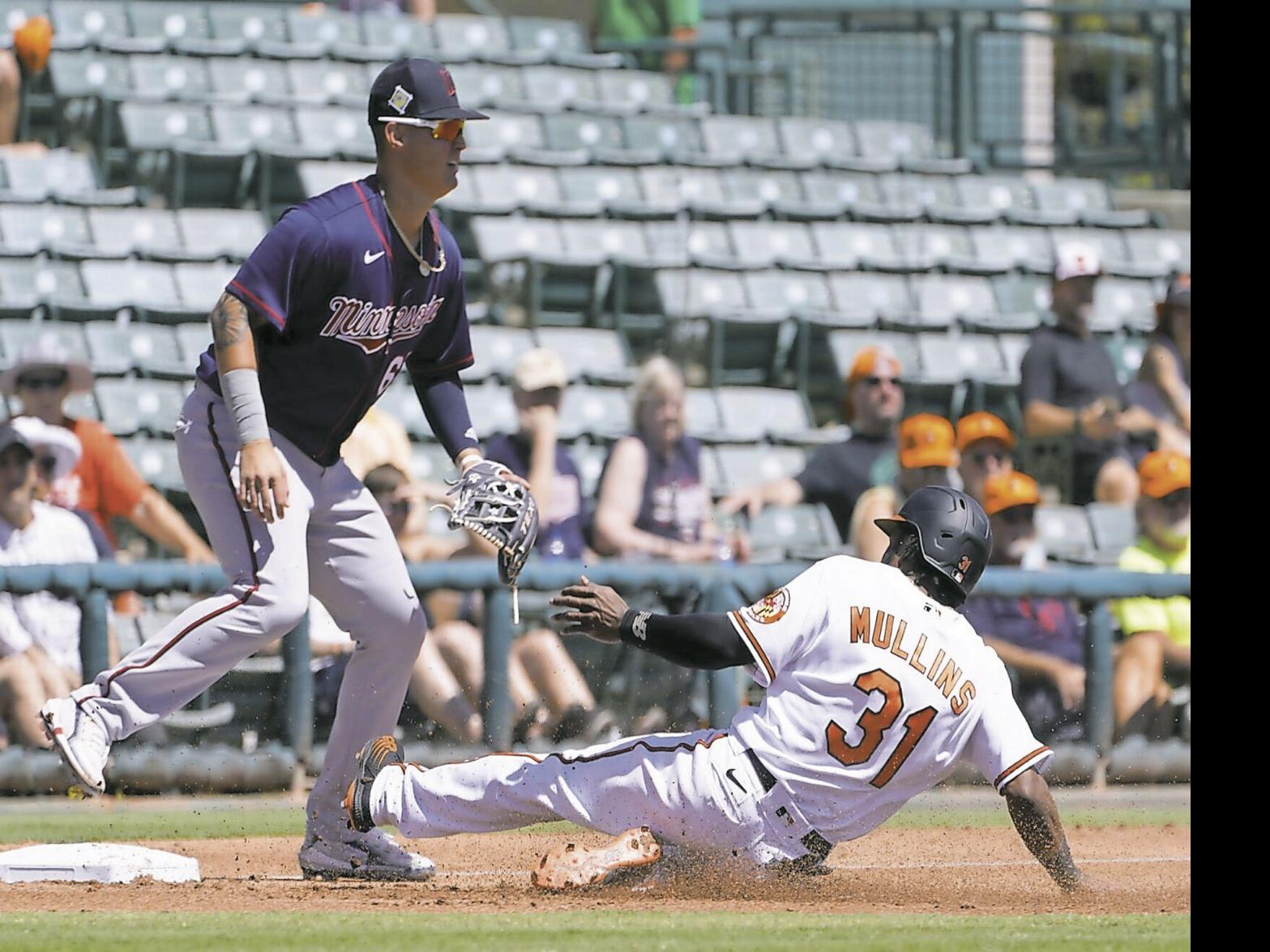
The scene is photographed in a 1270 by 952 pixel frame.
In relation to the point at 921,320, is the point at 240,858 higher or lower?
lower

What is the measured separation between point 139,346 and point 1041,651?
3.96 meters

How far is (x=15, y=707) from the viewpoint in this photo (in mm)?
6461

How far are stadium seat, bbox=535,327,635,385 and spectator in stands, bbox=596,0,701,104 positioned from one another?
2771mm

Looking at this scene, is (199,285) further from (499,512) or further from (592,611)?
(592,611)

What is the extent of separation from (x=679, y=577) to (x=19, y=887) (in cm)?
307

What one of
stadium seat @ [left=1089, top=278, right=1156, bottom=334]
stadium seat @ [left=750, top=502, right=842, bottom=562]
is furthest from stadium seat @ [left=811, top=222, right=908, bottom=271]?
stadium seat @ [left=750, top=502, right=842, bottom=562]

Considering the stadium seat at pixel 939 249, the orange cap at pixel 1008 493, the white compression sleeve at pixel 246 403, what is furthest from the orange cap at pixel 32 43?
the white compression sleeve at pixel 246 403

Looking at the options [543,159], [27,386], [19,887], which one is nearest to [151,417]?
[27,386]

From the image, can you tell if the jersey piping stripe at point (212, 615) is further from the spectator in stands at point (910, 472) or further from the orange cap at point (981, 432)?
the orange cap at point (981, 432)

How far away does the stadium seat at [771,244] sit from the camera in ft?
34.0

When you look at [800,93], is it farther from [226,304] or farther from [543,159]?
[226,304]

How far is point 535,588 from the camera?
23.7 ft

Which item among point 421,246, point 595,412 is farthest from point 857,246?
point 421,246

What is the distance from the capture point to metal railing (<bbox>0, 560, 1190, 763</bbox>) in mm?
6621
